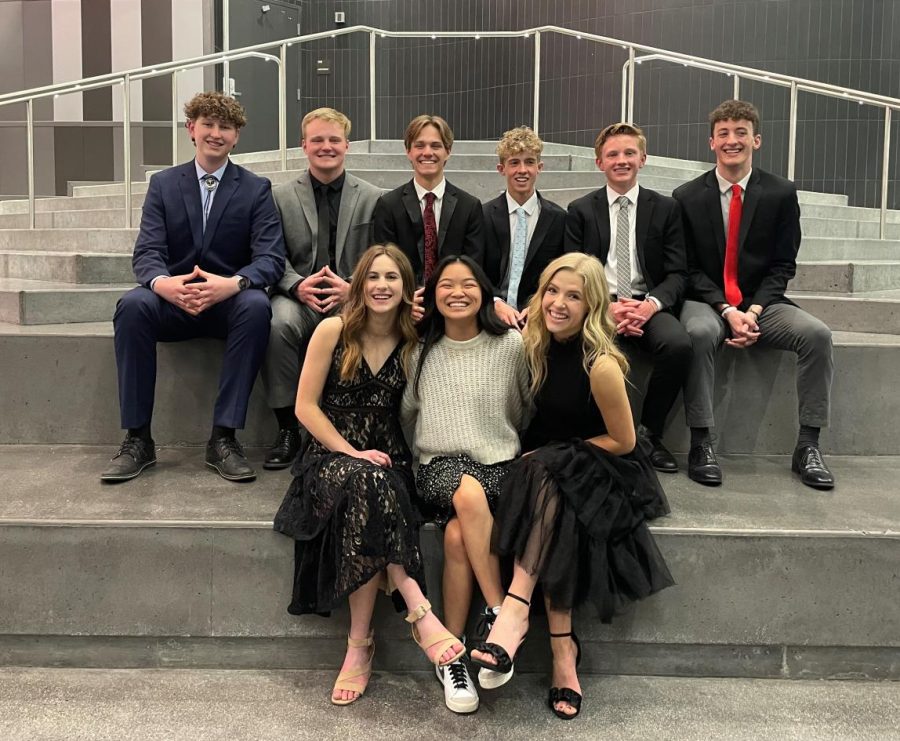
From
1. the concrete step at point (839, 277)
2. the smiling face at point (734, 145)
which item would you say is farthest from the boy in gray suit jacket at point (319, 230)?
the concrete step at point (839, 277)

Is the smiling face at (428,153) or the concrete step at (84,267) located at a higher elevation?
the smiling face at (428,153)

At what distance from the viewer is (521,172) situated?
295cm

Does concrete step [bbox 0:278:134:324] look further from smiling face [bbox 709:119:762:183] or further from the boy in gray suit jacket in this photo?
smiling face [bbox 709:119:762:183]

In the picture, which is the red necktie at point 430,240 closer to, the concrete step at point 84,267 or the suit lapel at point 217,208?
the suit lapel at point 217,208

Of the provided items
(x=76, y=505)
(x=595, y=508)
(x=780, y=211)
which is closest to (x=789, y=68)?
(x=780, y=211)

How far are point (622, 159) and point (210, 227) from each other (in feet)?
4.82

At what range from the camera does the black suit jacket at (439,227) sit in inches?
118

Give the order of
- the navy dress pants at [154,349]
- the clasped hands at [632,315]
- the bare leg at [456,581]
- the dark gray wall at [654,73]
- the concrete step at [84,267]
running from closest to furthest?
the bare leg at [456,581] → the navy dress pants at [154,349] → the clasped hands at [632,315] → the concrete step at [84,267] → the dark gray wall at [654,73]

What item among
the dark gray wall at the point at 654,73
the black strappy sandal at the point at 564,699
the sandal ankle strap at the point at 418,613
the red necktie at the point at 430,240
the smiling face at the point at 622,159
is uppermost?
the dark gray wall at the point at 654,73

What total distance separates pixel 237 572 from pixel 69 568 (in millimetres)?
425

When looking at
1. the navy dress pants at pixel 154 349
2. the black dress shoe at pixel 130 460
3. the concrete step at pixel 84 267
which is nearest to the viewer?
the black dress shoe at pixel 130 460

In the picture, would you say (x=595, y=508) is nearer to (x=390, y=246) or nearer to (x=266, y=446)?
(x=390, y=246)

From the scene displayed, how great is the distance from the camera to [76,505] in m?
2.24

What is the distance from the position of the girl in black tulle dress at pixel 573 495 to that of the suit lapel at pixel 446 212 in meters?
0.83
